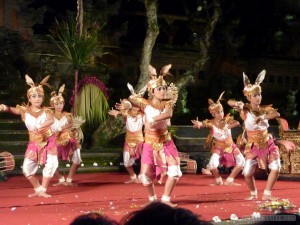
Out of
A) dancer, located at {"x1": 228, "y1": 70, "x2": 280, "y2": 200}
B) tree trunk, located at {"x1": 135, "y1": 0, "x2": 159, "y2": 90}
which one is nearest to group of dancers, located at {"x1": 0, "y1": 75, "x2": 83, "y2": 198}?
dancer, located at {"x1": 228, "y1": 70, "x2": 280, "y2": 200}

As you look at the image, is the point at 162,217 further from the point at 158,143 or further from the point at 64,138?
the point at 64,138

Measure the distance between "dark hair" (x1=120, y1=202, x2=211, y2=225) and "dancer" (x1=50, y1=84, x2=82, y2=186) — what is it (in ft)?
24.7

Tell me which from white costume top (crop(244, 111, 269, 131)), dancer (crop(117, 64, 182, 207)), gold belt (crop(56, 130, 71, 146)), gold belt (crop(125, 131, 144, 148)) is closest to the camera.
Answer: dancer (crop(117, 64, 182, 207))

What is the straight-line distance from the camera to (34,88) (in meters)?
7.86

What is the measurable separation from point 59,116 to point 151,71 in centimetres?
252

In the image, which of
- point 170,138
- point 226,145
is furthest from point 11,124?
point 170,138

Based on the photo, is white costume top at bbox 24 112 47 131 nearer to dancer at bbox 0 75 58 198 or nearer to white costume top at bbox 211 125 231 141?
dancer at bbox 0 75 58 198

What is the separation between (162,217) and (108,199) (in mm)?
6121

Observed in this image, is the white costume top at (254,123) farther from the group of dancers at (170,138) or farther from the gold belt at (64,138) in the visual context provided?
the gold belt at (64,138)

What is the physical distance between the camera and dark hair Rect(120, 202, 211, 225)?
1550 mm

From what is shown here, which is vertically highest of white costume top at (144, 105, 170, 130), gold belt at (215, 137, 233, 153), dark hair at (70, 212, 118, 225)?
dark hair at (70, 212, 118, 225)

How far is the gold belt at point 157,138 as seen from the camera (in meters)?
6.95

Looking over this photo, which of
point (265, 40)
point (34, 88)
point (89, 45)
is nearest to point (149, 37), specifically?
point (89, 45)

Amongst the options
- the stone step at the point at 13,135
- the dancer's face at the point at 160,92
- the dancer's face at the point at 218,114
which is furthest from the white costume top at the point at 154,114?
the stone step at the point at 13,135
